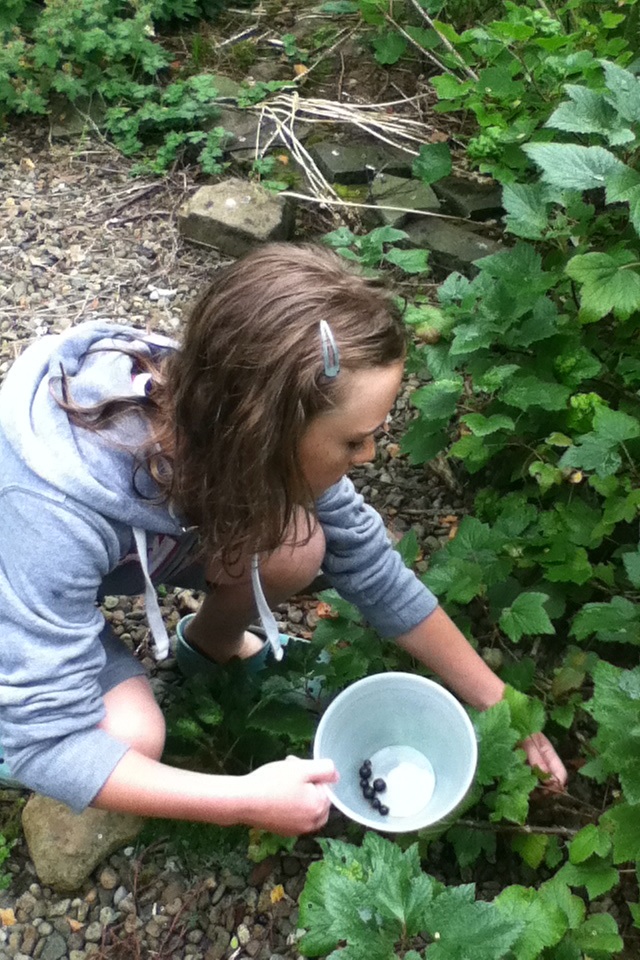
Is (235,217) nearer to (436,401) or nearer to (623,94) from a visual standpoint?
(436,401)

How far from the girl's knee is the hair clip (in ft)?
2.22

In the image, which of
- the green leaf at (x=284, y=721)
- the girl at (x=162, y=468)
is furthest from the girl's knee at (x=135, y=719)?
the green leaf at (x=284, y=721)

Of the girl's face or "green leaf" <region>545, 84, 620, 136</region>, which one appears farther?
"green leaf" <region>545, 84, 620, 136</region>

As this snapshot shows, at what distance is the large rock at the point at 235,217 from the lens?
292cm

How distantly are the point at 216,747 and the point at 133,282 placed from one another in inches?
66.8

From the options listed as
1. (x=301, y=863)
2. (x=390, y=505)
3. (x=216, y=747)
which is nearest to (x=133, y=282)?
(x=390, y=505)

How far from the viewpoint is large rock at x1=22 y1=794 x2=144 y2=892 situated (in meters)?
1.66

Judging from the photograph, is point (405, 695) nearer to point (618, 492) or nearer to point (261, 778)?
point (261, 778)

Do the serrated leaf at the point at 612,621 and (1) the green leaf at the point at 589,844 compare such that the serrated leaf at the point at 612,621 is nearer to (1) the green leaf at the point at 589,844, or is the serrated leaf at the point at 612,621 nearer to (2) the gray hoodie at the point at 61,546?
(1) the green leaf at the point at 589,844

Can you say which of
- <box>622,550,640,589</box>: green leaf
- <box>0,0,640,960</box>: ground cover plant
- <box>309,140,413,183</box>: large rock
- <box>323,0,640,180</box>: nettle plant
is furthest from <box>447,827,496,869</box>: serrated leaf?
<box>309,140,413,183</box>: large rock

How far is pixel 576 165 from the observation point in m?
1.67

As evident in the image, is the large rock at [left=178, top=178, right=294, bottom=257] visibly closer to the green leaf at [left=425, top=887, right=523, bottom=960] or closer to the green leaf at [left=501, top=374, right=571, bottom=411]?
the green leaf at [left=501, top=374, right=571, bottom=411]

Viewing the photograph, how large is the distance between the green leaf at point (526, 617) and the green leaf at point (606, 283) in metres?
0.54

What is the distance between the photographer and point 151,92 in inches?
134
